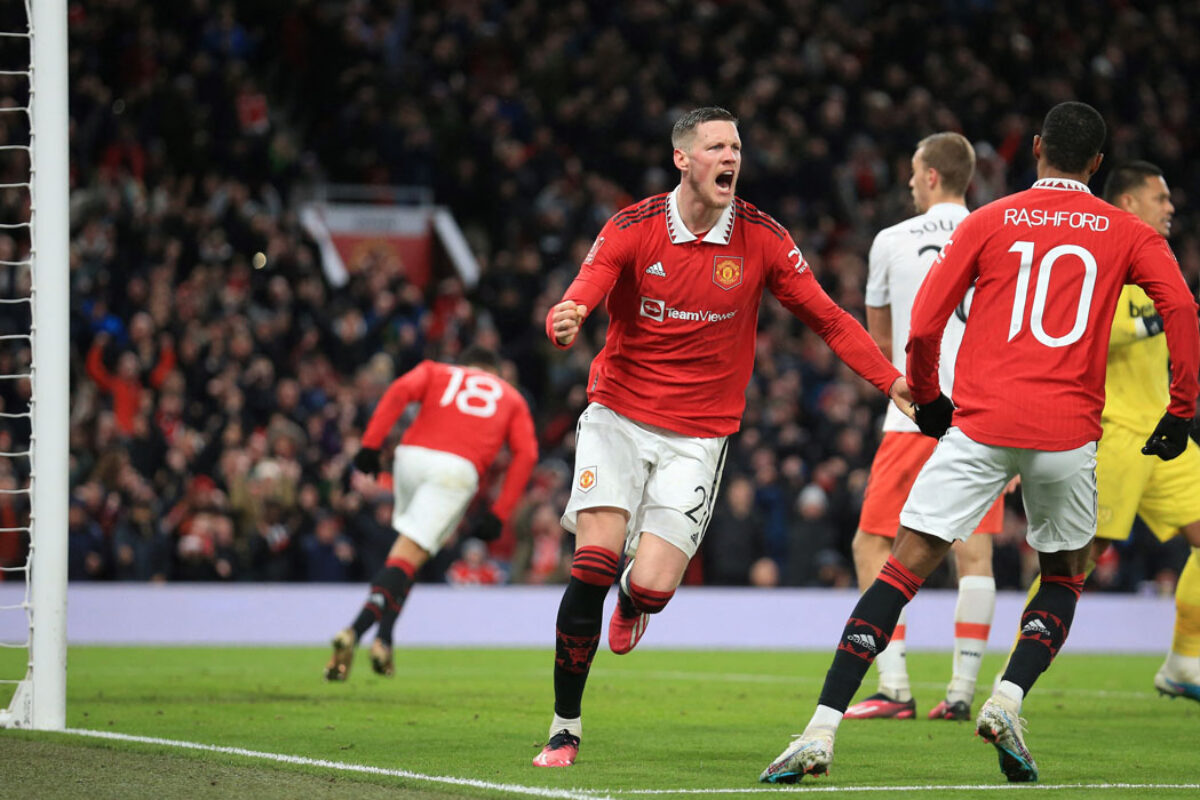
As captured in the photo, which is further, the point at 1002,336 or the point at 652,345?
the point at 652,345

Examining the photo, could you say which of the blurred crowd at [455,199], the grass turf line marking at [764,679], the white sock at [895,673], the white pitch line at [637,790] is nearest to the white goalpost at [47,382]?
the white pitch line at [637,790]

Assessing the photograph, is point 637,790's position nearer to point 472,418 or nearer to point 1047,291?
point 1047,291

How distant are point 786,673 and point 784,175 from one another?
10.9 metres

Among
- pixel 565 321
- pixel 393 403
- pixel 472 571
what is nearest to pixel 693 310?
pixel 565 321

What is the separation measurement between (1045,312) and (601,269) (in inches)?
61.3

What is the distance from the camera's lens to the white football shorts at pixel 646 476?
6270 millimetres

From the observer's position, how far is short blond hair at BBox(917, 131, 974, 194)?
26.4 ft

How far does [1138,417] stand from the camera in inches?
310

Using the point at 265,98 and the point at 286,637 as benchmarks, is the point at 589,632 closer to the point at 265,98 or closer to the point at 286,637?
the point at 286,637

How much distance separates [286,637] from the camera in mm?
15969

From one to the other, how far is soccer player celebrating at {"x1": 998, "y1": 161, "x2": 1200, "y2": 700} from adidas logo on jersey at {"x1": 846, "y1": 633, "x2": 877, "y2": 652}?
8.16ft

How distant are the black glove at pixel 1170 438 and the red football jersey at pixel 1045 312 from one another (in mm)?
38

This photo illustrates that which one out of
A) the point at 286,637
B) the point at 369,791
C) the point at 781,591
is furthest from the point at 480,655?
the point at 369,791

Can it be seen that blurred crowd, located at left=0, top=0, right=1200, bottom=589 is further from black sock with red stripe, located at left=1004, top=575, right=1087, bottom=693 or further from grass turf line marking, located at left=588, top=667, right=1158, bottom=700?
black sock with red stripe, located at left=1004, top=575, right=1087, bottom=693
